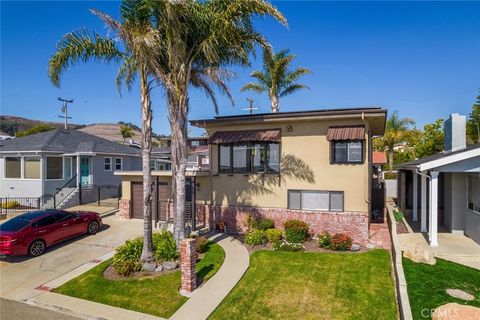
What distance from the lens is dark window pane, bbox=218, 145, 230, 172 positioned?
54.7 feet

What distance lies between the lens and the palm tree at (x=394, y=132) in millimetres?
39625

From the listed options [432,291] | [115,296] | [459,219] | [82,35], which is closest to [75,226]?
[115,296]

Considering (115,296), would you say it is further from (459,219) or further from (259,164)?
(459,219)

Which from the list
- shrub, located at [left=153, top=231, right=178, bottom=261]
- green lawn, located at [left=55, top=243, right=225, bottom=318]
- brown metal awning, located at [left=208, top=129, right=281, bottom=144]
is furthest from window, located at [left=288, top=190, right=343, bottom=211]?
shrub, located at [left=153, top=231, right=178, bottom=261]

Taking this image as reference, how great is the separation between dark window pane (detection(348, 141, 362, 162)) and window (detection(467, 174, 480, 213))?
469 centimetres

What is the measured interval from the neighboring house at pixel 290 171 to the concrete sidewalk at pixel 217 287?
126 inches

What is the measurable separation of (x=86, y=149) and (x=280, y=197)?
17572mm

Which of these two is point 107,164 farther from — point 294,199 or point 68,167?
point 294,199

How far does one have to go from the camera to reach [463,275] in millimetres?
9672

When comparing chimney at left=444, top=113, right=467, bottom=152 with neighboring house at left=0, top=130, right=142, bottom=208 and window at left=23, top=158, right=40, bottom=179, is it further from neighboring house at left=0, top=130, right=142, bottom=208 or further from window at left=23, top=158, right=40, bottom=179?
window at left=23, top=158, right=40, bottom=179

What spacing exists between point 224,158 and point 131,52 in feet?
24.2

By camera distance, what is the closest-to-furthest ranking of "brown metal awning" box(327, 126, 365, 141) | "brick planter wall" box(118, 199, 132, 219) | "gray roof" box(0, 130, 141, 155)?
1. "brown metal awning" box(327, 126, 365, 141)
2. "brick planter wall" box(118, 199, 132, 219)
3. "gray roof" box(0, 130, 141, 155)

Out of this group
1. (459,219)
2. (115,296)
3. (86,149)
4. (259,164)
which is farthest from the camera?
(86,149)

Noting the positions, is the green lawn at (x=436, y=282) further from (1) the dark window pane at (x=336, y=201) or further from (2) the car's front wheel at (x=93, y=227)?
(2) the car's front wheel at (x=93, y=227)
